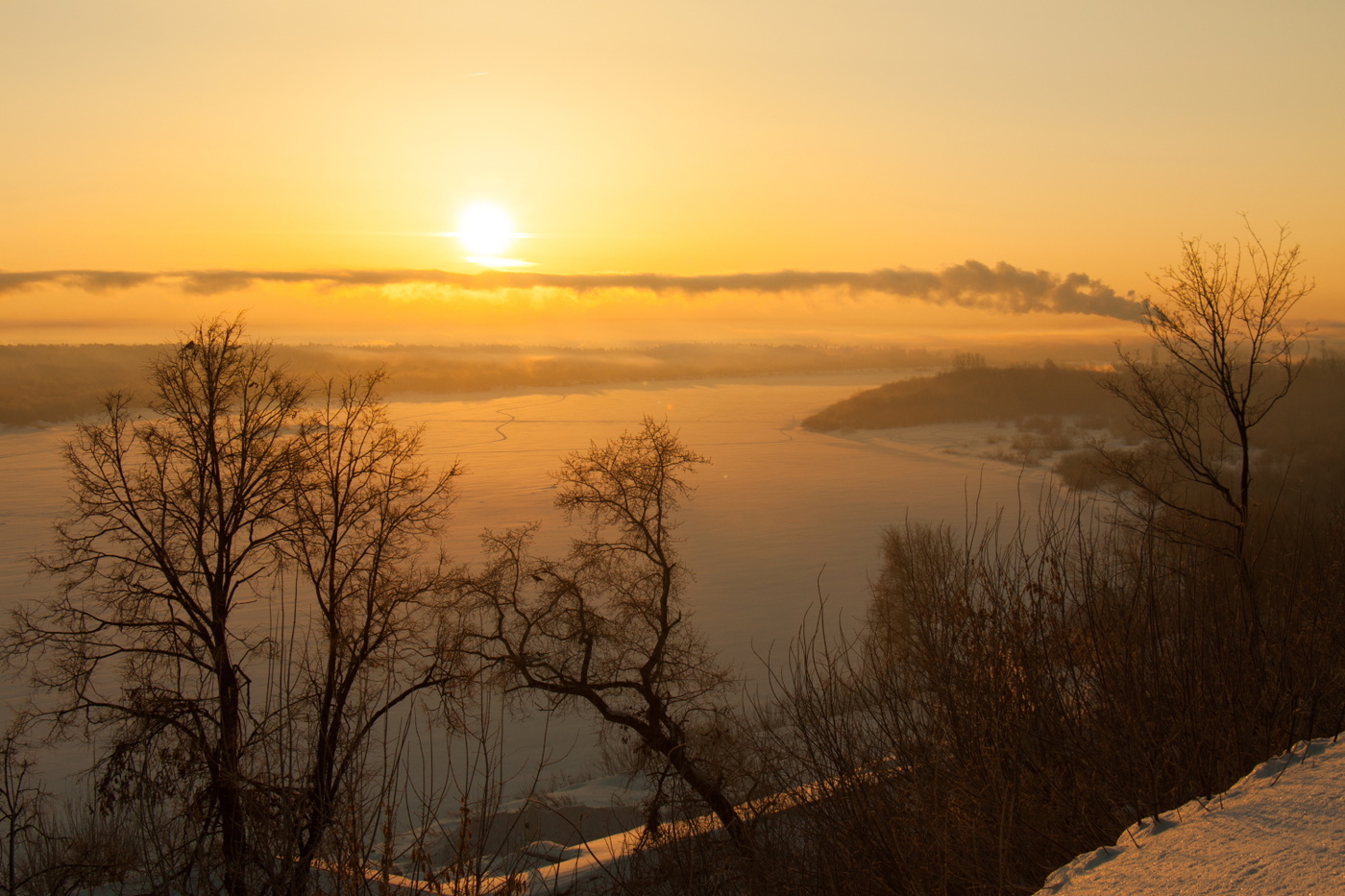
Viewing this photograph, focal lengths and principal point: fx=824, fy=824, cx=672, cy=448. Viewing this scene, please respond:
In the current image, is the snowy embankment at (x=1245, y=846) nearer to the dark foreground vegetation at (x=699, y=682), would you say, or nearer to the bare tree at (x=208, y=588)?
the dark foreground vegetation at (x=699, y=682)

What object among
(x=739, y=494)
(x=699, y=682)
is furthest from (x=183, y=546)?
(x=739, y=494)

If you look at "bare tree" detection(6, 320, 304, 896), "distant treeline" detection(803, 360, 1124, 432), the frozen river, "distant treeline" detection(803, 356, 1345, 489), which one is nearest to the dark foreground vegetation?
"bare tree" detection(6, 320, 304, 896)

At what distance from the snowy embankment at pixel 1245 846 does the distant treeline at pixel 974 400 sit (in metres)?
100

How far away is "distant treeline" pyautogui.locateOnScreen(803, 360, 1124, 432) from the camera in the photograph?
102m

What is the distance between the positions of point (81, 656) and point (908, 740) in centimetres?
1126

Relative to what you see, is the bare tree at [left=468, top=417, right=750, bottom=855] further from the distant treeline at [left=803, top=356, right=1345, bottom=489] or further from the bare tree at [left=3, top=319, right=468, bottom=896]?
the distant treeline at [left=803, top=356, right=1345, bottom=489]

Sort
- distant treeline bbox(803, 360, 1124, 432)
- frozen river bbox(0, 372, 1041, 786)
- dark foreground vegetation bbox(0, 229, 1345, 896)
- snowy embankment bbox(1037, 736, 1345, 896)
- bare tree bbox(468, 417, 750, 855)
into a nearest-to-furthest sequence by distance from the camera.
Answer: snowy embankment bbox(1037, 736, 1345, 896), dark foreground vegetation bbox(0, 229, 1345, 896), bare tree bbox(468, 417, 750, 855), frozen river bbox(0, 372, 1041, 786), distant treeline bbox(803, 360, 1124, 432)

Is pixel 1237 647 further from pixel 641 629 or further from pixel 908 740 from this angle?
pixel 641 629

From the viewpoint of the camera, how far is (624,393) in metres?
130

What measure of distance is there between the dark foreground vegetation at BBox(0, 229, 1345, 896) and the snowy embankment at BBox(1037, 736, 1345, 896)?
1.31 feet

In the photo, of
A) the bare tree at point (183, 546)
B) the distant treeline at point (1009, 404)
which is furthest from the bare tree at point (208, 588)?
the distant treeline at point (1009, 404)

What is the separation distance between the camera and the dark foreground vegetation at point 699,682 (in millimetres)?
3895

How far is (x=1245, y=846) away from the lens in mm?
2473

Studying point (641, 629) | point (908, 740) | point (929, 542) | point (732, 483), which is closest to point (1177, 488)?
point (929, 542)
